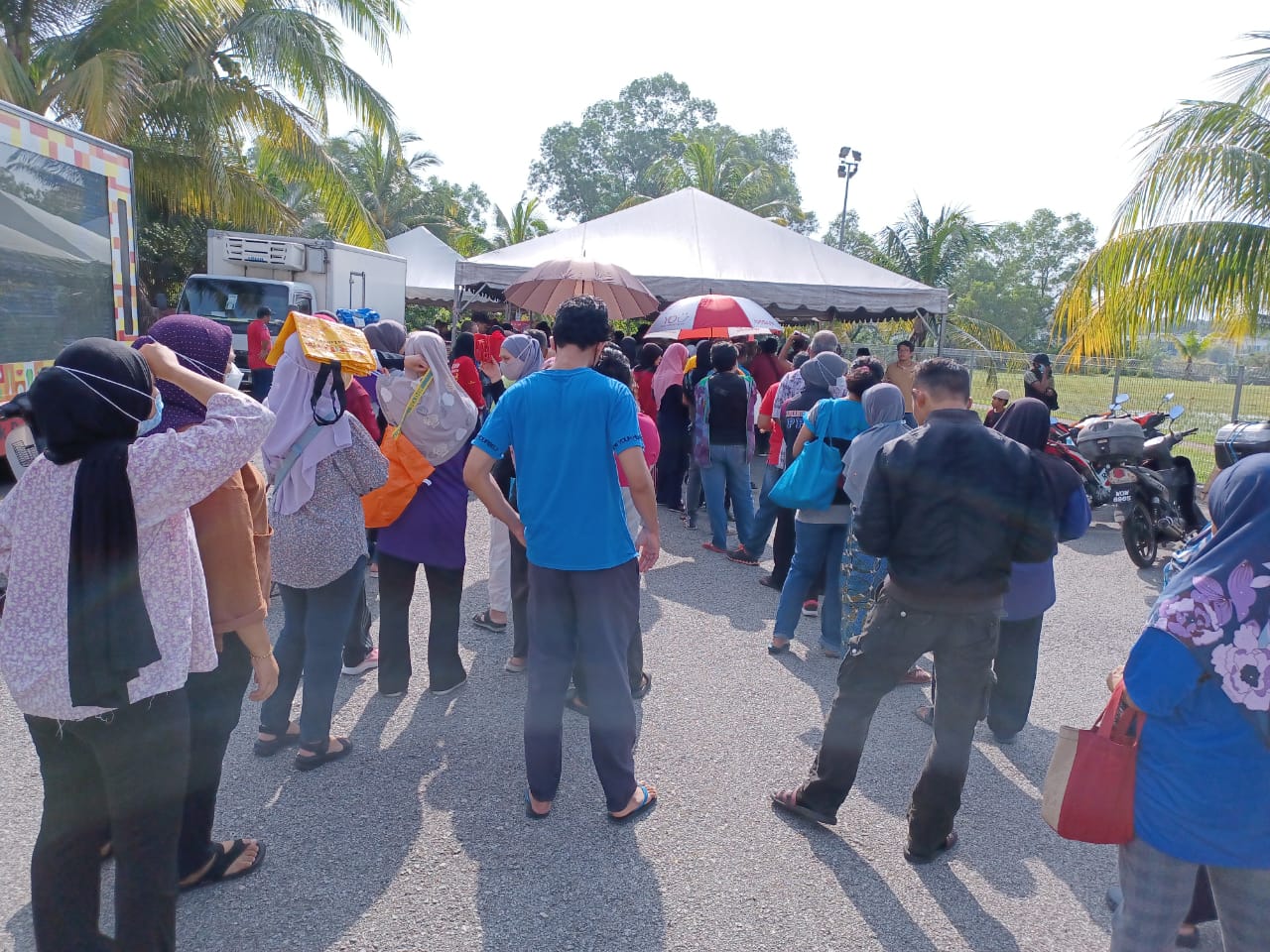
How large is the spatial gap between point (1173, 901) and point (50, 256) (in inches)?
322

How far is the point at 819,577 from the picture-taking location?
16.4 ft

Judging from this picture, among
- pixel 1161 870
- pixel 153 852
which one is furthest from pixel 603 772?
pixel 1161 870

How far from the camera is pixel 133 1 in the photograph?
39.8ft

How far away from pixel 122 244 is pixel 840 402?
6.49 meters

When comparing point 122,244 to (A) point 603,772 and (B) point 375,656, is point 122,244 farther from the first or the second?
(A) point 603,772

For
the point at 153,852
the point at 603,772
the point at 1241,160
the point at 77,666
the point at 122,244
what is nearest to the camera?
the point at 77,666

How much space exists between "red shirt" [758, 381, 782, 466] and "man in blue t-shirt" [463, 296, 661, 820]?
3453 millimetres

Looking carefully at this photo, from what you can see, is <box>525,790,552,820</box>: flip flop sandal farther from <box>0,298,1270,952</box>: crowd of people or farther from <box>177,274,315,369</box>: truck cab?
<box>177,274,315,369</box>: truck cab

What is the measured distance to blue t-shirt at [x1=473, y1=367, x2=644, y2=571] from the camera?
3.00 metres

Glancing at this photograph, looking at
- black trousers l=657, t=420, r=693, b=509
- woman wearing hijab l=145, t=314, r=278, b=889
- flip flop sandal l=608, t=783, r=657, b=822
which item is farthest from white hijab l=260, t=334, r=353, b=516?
black trousers l=657, t=420, r=693, b=509

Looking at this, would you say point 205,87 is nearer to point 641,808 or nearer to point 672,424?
point 672,424

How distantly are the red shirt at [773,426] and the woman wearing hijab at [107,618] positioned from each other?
4766mm

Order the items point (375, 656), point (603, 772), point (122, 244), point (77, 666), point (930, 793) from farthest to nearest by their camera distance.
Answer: point (122, 244) → point (375, 656) → point (603, 772) → point (930, 793) → point (77, 666)

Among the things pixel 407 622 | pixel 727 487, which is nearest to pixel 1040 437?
pixel 407 622
